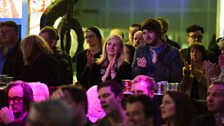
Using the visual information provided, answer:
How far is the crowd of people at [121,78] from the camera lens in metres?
5.23

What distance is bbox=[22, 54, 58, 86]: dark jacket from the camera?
22.8 feet

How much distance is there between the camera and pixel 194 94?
754cm

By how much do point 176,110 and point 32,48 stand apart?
2351mm

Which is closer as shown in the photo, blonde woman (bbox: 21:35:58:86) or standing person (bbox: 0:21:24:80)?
blonde woman (bbox: 21:35:58:86)

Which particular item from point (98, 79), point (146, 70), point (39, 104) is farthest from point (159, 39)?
point (39, 104)

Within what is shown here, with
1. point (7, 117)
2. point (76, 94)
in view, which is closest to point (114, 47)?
→ point (7, 117)

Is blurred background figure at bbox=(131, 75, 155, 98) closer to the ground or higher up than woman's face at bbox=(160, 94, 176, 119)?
higher up

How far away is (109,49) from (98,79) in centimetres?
39

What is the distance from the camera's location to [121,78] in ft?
24.3

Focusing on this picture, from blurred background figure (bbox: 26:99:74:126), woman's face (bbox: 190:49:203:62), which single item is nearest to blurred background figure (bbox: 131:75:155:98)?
woman's face (bbox: 190:49:203:62)

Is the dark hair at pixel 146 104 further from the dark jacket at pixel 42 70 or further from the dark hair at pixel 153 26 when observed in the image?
the dark hair at pixel 153 26

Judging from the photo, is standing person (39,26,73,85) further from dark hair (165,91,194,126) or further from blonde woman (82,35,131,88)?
dark hair (165,91,194,126)

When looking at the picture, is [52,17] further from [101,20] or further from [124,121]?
[124,121]

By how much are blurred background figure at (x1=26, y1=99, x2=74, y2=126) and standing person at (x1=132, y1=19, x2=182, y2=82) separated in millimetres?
4463
